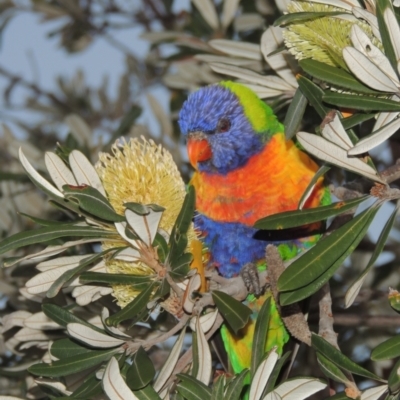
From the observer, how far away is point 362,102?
156 centimetres

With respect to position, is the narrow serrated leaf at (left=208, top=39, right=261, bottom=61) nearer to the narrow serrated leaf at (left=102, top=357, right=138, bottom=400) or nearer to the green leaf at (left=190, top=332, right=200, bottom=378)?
the green leaf at (left=190, top=332, right=200, bottom=378)

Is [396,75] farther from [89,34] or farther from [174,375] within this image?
[89,34]

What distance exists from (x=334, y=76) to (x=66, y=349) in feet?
3.05

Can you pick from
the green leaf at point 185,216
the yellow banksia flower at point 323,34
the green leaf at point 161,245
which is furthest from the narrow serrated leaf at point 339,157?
the green leaf at point 161,245

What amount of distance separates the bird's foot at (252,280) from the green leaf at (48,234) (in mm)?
577

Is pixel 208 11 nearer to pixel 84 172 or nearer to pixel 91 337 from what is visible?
pixel 84 172

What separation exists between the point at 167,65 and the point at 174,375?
2015 millimetres

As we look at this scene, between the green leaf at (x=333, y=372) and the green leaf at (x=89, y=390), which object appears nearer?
the green leaf at (x=333, y=372)

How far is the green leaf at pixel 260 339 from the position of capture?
1691 mm

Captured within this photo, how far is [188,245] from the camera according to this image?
1803mm

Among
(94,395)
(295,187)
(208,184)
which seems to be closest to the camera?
(94,395)

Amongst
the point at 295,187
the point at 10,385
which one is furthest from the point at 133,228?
the point at 10,385

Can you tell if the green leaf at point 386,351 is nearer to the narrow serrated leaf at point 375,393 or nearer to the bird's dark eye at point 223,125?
the narrow serrated leaf at point 375,393

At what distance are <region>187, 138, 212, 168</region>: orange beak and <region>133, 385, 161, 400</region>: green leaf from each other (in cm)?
109
